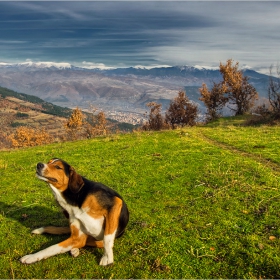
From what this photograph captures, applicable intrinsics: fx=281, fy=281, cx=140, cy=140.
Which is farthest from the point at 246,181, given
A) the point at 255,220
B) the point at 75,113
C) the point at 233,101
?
the point at 75,113

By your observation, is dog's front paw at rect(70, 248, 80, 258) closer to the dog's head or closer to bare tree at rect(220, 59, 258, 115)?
the dog's head

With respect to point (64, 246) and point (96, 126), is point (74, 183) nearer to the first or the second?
point (64, 246)

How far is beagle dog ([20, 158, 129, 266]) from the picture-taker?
20.4 ft

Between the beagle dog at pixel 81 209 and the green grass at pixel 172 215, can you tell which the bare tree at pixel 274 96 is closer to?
the green grass at pixel 172 215

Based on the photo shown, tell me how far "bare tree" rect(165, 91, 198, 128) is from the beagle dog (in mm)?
66259

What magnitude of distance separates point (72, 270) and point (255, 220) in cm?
495

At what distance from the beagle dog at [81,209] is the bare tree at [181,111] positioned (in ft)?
217

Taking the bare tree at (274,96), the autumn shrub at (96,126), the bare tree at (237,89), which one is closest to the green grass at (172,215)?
the bare tree at (274,96)

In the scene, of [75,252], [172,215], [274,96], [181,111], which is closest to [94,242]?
[75,252]

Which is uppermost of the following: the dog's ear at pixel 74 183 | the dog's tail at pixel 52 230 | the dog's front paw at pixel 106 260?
the dog's ear at pixel 74 183

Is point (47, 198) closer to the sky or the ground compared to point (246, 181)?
closer to the ground

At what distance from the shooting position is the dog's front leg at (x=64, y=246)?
6.30 m

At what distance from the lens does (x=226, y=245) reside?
6.64 meters

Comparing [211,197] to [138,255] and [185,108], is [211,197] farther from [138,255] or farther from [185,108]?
[185,108]
